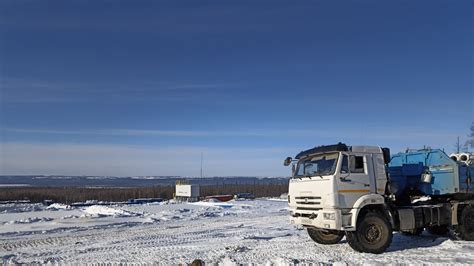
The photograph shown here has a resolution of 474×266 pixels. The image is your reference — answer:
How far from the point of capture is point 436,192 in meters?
13.0

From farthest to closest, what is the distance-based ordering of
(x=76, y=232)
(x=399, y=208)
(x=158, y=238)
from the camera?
(x=76, y=232), (x=158, y=238), (x=399, y=208)

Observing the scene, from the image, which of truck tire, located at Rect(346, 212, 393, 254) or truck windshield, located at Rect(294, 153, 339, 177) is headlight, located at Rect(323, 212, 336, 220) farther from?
truck windshield, located at Rect(294, 153, 339, 177)

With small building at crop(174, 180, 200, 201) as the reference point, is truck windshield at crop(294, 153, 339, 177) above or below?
above

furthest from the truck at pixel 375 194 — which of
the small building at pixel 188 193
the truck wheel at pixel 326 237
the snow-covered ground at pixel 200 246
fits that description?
the small building at pixel 188 193

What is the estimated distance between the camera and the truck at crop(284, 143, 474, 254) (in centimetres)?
1105

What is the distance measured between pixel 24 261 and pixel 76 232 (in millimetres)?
6704

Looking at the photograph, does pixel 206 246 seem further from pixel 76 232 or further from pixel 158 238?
pixel 76 232

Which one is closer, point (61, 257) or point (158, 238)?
point (61, 257)

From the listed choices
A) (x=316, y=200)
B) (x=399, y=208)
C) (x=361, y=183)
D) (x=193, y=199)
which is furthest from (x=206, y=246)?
(x=193, y=199)

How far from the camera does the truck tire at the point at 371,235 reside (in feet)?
36.6

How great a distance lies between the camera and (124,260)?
10477 mm

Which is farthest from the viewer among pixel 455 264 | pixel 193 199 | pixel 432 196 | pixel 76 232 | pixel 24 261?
pixel 193 199

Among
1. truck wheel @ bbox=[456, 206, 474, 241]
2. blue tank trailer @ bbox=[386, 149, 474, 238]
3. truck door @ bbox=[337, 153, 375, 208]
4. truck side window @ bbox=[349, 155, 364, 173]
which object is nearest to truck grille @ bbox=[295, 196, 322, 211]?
truck door @ bbox=[337, 153, 375, 208]

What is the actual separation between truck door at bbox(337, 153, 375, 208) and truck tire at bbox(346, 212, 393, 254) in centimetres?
67
